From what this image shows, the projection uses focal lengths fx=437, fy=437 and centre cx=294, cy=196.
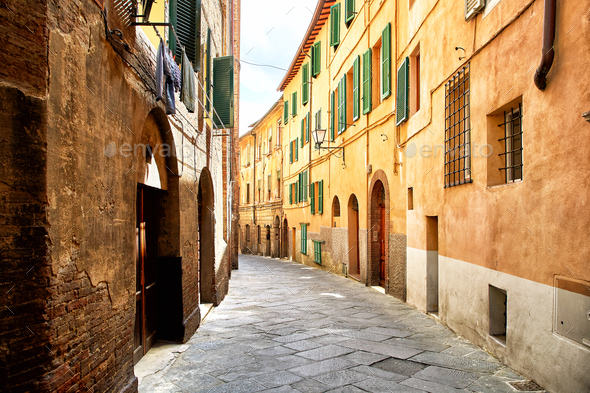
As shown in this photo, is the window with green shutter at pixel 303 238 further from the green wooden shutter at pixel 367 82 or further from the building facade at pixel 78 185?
the building facade at pixel 78 185

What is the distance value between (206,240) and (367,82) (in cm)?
640

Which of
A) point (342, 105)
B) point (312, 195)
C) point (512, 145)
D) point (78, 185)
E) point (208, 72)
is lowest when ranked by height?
point (78, 185)

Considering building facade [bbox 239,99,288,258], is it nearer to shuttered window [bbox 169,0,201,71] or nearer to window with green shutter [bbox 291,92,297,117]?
window with green shutter [bbox 291,92,297,117]

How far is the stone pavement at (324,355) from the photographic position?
4395 millimetres

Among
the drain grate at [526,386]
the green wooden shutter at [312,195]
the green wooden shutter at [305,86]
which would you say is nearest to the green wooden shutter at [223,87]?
the drain grate at [526,386]

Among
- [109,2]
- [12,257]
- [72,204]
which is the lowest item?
[12,257]

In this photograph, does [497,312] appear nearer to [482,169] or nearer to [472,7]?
[482,169]

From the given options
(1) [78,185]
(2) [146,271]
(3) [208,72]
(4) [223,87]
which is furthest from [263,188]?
(1) [78,185]

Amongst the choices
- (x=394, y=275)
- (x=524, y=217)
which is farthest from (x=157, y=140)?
(x=394, y=275)

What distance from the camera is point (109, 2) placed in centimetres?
349

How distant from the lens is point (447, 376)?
4625 mm

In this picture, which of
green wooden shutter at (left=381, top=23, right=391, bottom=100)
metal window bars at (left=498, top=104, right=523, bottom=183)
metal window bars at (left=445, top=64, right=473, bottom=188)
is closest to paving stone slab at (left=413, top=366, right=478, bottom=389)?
metal window bars at (left=498, top=104, right=523, bottom=183)

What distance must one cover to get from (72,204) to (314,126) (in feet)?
54.5

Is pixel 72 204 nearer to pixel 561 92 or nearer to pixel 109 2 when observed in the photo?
pixel 109 2
